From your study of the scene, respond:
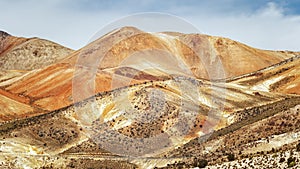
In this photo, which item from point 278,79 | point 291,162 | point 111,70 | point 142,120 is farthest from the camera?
point 111,70

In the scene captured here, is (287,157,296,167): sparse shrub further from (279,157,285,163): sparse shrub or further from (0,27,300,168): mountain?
(0,27,300,168): mountain

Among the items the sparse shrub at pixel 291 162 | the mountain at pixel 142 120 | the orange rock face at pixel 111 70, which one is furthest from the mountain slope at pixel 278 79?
the sparse shrub at pixel 291 162

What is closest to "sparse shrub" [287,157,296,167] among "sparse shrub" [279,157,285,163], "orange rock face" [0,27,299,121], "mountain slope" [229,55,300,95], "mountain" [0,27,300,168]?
"sparse shrub" [279,157,285,163]

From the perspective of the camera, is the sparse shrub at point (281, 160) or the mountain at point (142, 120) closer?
the sparse shrub at point (281, 160)

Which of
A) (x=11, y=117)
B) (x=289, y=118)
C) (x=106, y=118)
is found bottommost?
(x=11, y=117)

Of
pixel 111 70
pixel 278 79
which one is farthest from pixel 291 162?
pixel 111 70

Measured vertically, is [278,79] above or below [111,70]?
above

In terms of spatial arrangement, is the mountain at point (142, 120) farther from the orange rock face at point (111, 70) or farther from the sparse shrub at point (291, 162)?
the sparse shrub at point (291, 162)

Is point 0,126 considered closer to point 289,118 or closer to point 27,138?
point 27,138

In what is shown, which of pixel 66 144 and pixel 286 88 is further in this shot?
pixel 286 88

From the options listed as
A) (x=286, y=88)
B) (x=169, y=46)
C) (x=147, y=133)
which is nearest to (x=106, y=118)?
(x=147, y=133)

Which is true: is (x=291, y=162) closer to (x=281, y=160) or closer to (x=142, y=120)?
(x=281, y=160)
